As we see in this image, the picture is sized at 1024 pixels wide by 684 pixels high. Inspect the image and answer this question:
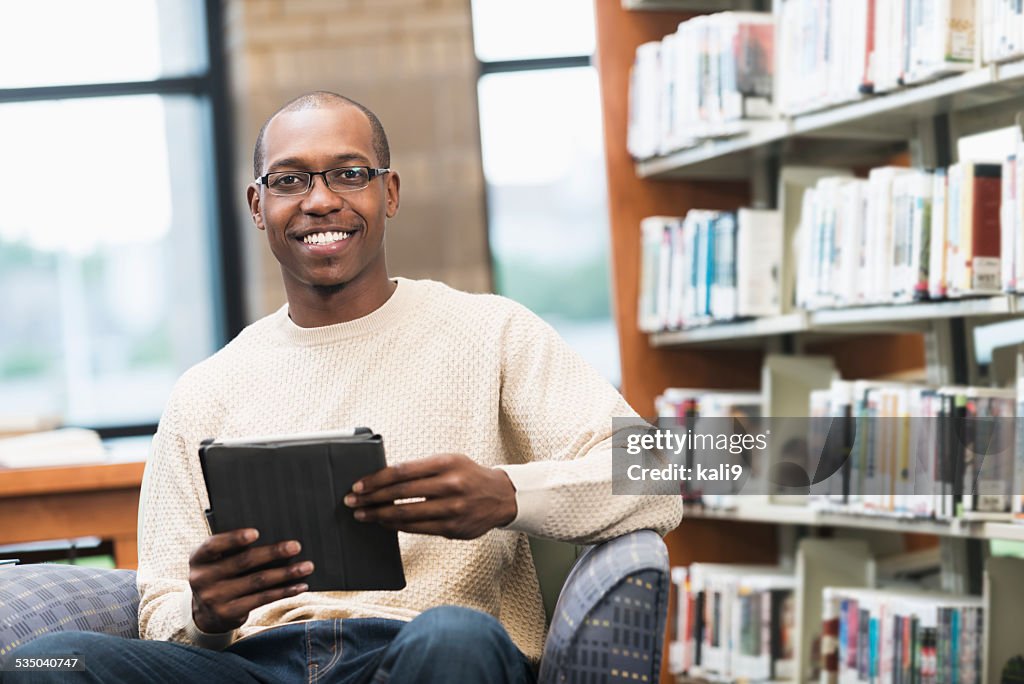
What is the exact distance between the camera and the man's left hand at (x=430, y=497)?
4.51 ft

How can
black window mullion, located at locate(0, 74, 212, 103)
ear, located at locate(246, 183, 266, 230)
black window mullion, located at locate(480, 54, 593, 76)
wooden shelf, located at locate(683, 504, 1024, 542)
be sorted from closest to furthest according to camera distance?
ear, located at locate(246, 183, 266, 230) → wooden shelf, located at locate(683, 504, 1024, 542) → black window mullion, located at locate(0, 74, 212, 103) → black window mullion, located at locate(480, 54, 593, 76)

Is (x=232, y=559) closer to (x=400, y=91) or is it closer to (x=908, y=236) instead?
(x=908, y=236)

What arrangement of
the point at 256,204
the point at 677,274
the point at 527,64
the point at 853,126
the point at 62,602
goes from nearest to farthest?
1. the point at 62,602
2. the point at 256,204
3. the point at 853,126
4. the point at 677,274
5. the point at 527,64

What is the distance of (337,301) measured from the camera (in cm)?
179

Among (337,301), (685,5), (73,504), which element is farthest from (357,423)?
(685,5)

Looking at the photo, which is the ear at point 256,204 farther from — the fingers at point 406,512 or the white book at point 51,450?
Answer: the white book at point 51,450

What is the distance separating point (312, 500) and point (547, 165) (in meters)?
2.70

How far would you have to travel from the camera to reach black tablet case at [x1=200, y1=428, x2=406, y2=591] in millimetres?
1372

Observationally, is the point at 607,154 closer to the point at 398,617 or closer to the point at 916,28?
the point at 916,28

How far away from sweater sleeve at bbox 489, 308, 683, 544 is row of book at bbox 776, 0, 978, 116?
1038 mm

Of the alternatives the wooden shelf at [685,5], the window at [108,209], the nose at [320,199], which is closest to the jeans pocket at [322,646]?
the nose at [320,199]

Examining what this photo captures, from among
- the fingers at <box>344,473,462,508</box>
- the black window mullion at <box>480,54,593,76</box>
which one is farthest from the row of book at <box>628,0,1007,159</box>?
the fingers at <box>344,473,462,508</box>

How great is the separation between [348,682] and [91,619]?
0.40 meters

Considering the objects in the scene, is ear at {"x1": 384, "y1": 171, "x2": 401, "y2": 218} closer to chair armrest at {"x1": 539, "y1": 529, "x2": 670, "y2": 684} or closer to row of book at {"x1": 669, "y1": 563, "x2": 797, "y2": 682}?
chair armrest at {"x1": 539, "y1": 529, "x2": 670, "y2": 684}
